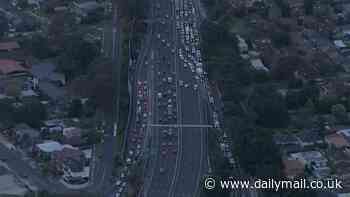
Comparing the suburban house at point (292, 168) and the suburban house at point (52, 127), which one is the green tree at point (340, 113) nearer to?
the suburban house at point (292, 168)

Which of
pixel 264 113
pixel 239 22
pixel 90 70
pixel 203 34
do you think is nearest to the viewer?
pixel 264 113

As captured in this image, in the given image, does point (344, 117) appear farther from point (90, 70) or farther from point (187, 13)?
point (187, 13)

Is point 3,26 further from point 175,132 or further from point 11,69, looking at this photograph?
point 175,132

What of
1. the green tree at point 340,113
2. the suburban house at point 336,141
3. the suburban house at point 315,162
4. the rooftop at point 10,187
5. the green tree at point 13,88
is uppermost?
the green tree at point 13,88

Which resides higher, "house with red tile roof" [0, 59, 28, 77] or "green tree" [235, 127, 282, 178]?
"house with red tile roof" [0, 59, 28, 77]

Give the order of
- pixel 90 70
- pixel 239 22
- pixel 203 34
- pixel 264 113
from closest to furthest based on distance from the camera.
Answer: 1. pixel 264 113
2. pixel 90 70
3. pixel 203 34
4. pixel 239 22

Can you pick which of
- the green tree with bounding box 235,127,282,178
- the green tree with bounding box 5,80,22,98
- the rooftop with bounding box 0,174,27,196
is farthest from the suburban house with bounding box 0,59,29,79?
the green tree with bounding box 235,127,282,178

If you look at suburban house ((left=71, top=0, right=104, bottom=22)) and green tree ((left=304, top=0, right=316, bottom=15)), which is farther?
green tree ((left=304, top=0, right=316, bottom=15))

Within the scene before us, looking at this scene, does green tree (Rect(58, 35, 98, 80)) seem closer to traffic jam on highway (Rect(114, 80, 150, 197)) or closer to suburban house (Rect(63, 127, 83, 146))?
traffic jam on highway (Rect(114, 80, 150, 197))

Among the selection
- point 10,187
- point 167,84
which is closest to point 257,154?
point 167,84

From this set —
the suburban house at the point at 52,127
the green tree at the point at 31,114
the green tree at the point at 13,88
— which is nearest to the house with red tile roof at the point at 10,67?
the green tree at the point at 13,88

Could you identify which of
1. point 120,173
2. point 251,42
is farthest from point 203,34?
point 120,173
